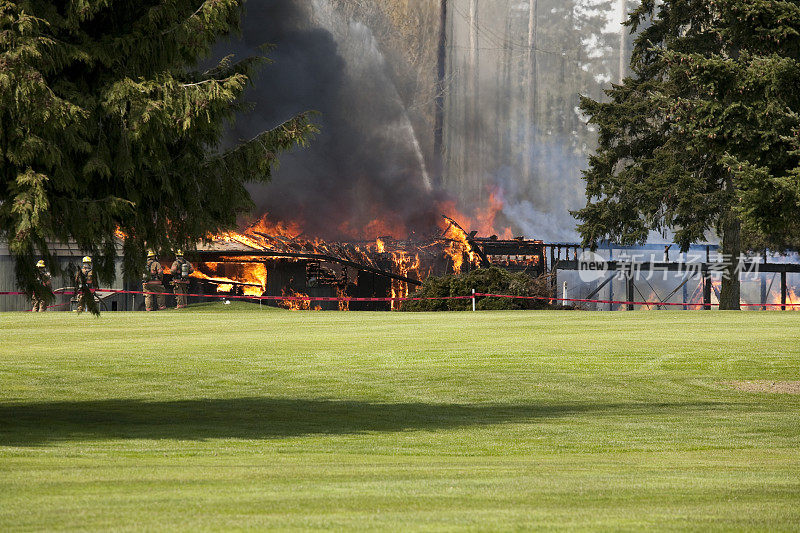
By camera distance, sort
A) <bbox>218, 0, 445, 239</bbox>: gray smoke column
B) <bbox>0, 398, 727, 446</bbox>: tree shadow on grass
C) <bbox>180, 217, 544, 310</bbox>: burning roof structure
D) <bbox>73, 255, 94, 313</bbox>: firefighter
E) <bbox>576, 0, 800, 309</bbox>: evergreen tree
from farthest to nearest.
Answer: <bbox>218, 0, 445, 239</bbox>: gray smoke column, <bbox>180, 217, 544, 310</bbox>: burning roof structure, <bbox>576, 0, 800, 309</bbox>: evergreen tree, <bbox>73, 255, 94, 313</bbox>: firefighter, <bbox>0, 398, 727, 446</bbox>: tree shadow on grass

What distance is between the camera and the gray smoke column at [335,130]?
7381 centimetres

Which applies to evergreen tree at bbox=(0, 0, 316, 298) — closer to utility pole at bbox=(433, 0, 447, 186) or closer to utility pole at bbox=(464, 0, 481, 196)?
utility pole at bbox=(433, 0, 447, 186)

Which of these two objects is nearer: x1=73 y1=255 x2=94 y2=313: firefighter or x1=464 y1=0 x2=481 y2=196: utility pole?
x1=73 y1=255 x2=94 y2=313: firefighter

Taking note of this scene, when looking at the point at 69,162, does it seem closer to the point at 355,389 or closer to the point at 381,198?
the point at 355,389

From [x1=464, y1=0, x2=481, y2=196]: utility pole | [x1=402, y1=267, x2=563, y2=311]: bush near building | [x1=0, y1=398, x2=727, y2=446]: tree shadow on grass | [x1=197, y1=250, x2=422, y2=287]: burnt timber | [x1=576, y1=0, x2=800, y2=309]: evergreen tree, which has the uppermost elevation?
[x1=464, y1=0, x2=481, y2=196]: utility pole

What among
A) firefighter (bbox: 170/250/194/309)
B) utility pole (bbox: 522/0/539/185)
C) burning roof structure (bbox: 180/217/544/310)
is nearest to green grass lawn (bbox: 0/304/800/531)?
firefighter (bbox: 170/250/194/309)

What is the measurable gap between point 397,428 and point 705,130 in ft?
24.9

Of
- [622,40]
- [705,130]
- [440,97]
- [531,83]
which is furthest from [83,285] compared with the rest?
[622,40]

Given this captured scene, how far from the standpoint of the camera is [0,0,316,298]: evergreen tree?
402 inches

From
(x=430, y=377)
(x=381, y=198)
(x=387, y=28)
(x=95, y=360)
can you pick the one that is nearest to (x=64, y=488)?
(x=430, y=377)

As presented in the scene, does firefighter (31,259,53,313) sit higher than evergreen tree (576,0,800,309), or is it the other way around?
evergreen tree (576,0,800,309)

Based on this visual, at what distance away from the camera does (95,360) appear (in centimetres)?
2102

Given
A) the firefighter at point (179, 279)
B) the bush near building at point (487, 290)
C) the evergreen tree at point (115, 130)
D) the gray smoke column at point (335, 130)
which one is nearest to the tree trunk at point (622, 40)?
the gray smoke column at point (335, 130)

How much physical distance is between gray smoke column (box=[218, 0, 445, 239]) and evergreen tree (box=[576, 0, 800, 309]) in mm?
22356
